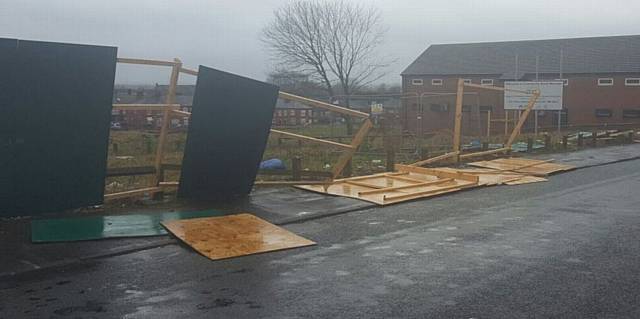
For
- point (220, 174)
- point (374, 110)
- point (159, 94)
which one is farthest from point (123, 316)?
point (374, 110)

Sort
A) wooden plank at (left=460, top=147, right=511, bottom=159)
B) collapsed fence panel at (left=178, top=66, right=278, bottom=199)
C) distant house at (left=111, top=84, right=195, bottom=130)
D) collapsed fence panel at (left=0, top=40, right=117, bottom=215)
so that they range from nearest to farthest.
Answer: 1. collapsed fence panel at (left=0, top=40, right=117, bottom=215)
2. collapsed fence panel at (left=178, top=66, right=278, bottom=199)
3. distant house at (left=111, top=84, right=195, bottom=130)
4. wooden plank at (left=460, top=147, right=511, bottom=159)

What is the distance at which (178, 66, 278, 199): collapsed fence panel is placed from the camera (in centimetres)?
966

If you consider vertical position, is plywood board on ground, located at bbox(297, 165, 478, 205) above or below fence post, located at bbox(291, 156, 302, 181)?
below

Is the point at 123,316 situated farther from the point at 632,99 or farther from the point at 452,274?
the point at 632,99

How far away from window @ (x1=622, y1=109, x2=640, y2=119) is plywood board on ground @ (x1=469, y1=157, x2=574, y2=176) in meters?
35.3

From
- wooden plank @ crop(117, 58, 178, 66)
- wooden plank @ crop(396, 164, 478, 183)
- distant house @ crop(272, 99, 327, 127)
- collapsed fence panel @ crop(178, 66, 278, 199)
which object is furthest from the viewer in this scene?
distant house @ crop(272, 99, 327, 127)

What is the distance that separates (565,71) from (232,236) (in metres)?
49.4

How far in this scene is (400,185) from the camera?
506 inches

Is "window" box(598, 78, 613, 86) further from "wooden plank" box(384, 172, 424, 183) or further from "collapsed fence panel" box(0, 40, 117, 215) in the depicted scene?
"collapsed fence panel" box(0, 40, 117, 215)

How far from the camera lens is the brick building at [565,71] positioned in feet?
164

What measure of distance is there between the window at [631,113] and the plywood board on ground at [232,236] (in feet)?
153

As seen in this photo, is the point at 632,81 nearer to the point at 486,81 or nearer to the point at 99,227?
the point at 486,81

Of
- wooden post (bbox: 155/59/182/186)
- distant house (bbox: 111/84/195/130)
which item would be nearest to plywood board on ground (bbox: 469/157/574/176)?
distant house (bbox: 111/84/195/130)

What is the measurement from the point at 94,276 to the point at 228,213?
3346 millimetres
